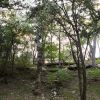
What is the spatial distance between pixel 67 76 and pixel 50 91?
2331 millimetres

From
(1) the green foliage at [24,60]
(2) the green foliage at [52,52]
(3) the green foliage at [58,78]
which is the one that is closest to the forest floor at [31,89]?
(3) the green foliage at [58,78]

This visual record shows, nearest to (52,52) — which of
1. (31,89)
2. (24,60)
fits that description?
(24,60)

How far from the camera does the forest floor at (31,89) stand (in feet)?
42.5

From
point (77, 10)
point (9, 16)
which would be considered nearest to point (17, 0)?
point (9, 16)

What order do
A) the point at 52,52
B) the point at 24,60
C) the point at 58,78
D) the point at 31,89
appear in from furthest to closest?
the point at 52,52 → the point at 24,60 → the point at 58,78 → the point at 31,89

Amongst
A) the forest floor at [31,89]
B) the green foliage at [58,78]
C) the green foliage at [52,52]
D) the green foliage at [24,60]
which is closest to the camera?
the forest floor at [31,89]

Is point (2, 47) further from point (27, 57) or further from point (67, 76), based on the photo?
point (67, 76)

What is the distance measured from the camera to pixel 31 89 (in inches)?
541

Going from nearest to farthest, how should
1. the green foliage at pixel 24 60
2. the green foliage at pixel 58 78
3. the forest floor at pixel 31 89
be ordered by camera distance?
the forest floor at pixel 31 89 < the green foliage at pixel 58 78 < the green foliage at pixel 24 60

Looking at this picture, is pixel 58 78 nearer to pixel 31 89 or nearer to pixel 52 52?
pixel 31 89

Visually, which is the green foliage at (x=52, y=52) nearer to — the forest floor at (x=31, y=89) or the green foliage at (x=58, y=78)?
the forest floor at (x=31, y=89)

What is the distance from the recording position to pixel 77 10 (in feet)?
35.7

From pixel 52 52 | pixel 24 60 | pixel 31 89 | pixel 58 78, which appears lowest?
pixel 31 89

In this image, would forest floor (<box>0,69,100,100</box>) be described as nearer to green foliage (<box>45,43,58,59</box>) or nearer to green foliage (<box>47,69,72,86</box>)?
green foliage (<box>47,69,72,86</box>)
